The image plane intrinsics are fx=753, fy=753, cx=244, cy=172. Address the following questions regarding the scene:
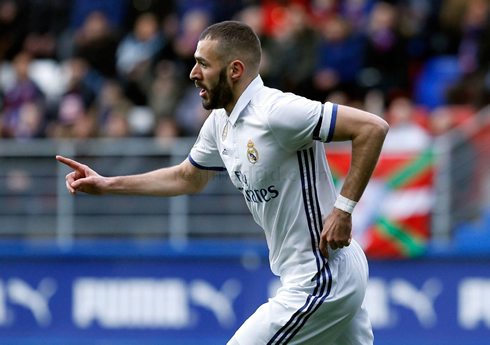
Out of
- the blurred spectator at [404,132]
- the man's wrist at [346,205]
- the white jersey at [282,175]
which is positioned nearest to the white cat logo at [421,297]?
the blurred spectator at [404,132]

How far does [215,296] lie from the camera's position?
9453mm

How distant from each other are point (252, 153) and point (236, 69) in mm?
498

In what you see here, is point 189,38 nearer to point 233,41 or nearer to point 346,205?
point 233,41

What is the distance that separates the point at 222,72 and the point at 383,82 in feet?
20.7

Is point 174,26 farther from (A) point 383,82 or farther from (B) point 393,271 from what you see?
(B) point 393,271

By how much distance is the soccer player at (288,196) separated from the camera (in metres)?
4.16

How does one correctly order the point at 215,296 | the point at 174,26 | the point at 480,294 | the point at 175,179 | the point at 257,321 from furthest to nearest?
the point at 174,26, the point at 215,296, the point at 480,294, the point at 175,179, the point at 257,321

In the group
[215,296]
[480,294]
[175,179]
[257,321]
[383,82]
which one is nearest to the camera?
[257,321]

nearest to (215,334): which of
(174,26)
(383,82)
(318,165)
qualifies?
(383,82)

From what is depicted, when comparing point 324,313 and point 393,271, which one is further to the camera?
point 393,271

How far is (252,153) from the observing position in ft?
14.1

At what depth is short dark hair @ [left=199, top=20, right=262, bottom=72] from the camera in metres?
4.31

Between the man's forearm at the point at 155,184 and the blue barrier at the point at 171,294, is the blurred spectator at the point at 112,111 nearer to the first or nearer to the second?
the blue barrier at the point at 171,294

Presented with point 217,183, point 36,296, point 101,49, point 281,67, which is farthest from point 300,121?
point 101,49
